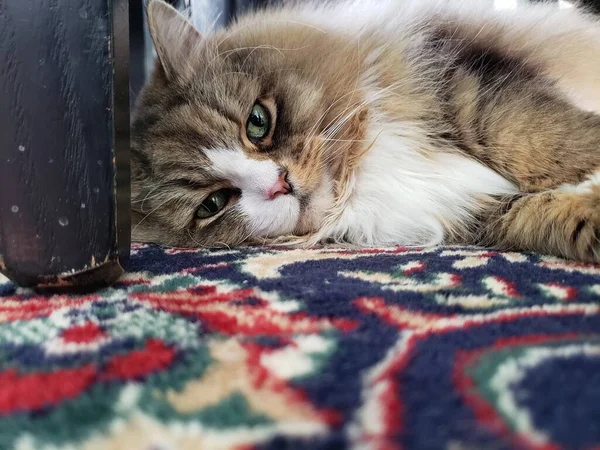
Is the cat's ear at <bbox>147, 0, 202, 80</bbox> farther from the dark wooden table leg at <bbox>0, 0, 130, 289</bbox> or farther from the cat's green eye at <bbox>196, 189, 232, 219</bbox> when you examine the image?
the dark wooden table leg at <bbox>0, 0, 130, 289</bbox>

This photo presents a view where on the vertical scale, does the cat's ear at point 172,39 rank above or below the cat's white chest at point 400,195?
above

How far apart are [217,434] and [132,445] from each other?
68mm

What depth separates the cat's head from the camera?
1.25 meters

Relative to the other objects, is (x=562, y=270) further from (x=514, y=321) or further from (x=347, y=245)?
(x=347, y=245)

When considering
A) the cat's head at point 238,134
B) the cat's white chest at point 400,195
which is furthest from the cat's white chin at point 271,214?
the cat's white chest at point 400,195

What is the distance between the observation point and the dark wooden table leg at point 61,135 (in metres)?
0.74

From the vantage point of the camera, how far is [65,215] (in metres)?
0.77

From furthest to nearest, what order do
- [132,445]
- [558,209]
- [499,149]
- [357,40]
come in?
[357,40]
[499,149]
[558,209]
[132,445]

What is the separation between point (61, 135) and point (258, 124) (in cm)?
59

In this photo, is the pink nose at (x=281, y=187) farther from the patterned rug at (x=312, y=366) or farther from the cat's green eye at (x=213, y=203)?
the patterned rug at (x=312, y=366)

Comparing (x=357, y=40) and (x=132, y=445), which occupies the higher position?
(x=357, y=40)

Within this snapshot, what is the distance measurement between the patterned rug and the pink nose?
399 millimetres

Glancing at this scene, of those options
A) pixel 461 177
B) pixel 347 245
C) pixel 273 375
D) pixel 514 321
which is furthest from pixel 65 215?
pixel 461 177

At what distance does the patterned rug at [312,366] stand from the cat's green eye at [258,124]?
518mm
